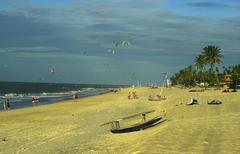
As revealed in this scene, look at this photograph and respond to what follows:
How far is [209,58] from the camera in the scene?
114 metres

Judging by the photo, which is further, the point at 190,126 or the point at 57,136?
the point at 57,136

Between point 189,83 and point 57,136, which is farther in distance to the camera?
point 189,83

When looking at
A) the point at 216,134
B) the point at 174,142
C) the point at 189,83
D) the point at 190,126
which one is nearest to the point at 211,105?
the point at 190,126

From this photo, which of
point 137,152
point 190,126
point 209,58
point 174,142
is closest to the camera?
point 137,152

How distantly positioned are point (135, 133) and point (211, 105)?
1690 centimetres

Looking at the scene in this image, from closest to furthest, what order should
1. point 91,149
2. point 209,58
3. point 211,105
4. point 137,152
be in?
point 137,152, point 91,149, point 211,105, point 209,58

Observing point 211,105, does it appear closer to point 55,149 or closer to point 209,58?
point 55,149

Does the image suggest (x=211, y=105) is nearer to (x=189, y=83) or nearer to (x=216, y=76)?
(x=216, y=76)

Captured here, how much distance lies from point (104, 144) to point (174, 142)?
3.77 meters

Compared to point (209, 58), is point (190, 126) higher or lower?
lower

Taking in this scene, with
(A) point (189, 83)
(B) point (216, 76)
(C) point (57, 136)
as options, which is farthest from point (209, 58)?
(C) point (57, 136)

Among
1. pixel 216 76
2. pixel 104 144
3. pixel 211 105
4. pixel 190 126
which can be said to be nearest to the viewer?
pixel 104 144

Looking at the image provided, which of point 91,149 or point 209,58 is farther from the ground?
point 209,58

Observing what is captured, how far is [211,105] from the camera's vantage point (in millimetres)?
35625
